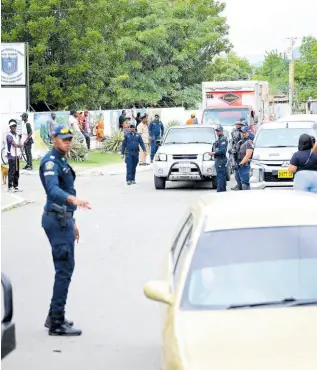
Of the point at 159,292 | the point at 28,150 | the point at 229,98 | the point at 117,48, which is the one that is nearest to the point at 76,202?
the point at 159,292

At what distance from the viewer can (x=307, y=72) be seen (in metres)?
111

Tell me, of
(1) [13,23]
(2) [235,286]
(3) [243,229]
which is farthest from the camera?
(1) [13,23]

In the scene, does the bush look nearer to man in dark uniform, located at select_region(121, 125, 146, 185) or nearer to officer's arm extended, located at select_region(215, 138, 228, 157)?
man in dark uniform, located at select_region(121, 125, 146, 185)

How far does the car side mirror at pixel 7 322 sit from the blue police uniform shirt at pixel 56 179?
3.69 meters

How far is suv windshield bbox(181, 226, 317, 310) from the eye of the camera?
6.05 m

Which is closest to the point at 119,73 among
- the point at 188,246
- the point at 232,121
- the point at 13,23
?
the point at 13,23

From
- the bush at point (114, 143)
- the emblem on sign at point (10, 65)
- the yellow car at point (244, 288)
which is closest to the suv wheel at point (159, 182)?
the bush at point (114, 143)

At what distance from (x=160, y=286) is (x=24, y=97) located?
36040 millimetres

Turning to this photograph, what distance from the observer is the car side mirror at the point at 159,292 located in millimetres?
6105

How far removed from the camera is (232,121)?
3553cm

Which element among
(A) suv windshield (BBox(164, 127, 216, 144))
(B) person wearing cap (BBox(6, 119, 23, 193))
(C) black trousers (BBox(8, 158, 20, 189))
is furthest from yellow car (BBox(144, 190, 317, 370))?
(A) suv windshield (BBox(164, 127, 216, 144))

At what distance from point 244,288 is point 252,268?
21 cm

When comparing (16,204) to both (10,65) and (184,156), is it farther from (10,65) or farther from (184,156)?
(10,65)

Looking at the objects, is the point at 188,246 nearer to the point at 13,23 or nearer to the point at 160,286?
the point at 160,286
